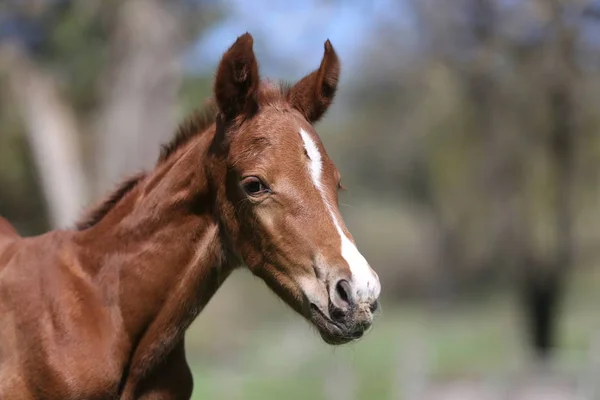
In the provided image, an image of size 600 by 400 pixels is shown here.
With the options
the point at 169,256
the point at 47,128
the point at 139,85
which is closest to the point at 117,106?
the point at 139,85

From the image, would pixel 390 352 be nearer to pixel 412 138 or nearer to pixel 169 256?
pixel 412 138

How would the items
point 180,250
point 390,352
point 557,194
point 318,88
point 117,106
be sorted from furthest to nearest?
point 390,352
point 557,194
point 117,106
point 318,88
point 180,250

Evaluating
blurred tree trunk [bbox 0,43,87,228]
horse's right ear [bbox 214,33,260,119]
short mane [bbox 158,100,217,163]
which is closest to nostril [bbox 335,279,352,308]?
horse's right ear [bbox 214,33,260,119]

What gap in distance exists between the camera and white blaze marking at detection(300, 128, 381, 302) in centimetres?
291

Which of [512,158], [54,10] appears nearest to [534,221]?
[512,158]

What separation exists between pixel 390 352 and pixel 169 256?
1739 centimetres

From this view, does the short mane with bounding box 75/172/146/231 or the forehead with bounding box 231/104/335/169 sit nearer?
the forehead with bounding box 231/104/335/169

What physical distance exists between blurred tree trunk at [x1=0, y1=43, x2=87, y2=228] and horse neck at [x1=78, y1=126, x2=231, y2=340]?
40.1 ft

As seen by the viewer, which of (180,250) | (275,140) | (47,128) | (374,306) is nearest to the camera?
(374,306)

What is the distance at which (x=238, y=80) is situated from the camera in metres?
3.46

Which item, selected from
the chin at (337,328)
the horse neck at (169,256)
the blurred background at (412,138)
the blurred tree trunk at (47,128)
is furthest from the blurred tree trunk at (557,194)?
the chin at (337,328)

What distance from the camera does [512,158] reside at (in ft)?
50.6

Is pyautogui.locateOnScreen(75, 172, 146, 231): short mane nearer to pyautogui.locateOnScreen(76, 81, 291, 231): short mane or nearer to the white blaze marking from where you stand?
pyautogui.locateOnScreen(76, 81, 291, 231): short mane

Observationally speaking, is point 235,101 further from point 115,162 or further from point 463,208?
point 463,208
